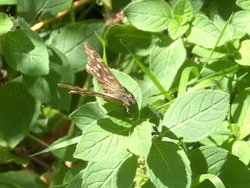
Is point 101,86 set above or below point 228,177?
above

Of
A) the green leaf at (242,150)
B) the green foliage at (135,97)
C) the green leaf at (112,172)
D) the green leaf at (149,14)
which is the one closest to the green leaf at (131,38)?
the green foliage at (135,97)

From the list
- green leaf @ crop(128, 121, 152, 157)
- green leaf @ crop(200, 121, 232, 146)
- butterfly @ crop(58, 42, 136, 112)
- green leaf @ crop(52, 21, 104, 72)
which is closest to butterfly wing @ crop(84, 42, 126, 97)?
butterfly @ crop(58, 42, 136, 112)

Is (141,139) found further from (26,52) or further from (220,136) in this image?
(26,52)

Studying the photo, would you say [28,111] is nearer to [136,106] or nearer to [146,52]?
[146,52]

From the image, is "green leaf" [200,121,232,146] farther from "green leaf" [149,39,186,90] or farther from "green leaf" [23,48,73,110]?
"green leaf" [23,48,73,110]

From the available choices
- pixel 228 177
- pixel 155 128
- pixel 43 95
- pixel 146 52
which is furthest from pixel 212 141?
pixel 43 95

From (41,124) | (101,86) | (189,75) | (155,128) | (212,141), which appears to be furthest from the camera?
(41,124)
